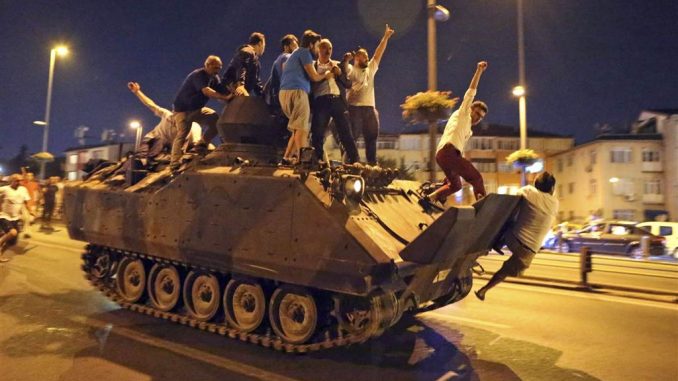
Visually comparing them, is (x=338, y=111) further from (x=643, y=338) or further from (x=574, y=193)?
(x=574, y=193)

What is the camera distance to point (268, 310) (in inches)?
233

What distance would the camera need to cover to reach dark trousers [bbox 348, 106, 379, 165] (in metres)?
7.96

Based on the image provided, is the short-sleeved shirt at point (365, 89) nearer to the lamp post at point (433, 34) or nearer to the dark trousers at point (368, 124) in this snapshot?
the dark trousers at point (368, 124)

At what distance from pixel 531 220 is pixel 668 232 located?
1961 centimetres

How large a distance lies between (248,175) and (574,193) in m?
44.6

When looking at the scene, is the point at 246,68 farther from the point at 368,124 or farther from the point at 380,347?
the point at 380,347

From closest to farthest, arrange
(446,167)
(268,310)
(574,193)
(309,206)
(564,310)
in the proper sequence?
(309,206), (268,310), (446,167), (564,310), (574,193)

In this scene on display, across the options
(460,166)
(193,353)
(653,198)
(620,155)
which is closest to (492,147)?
(620,155)

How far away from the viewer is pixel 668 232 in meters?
21.7

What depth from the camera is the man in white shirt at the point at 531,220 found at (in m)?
5.74

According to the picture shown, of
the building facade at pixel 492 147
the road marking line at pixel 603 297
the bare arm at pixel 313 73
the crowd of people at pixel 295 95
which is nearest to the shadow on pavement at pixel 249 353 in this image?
the crowd of people at pixel 295 95

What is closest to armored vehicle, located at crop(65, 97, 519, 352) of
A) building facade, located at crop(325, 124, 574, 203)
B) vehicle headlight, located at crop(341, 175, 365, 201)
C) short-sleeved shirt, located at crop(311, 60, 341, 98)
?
vehicle headlight, located at crop(341, 175, 365, 201)

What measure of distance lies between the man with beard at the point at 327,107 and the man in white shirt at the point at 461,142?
140 cm

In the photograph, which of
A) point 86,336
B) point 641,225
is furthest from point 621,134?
point 86,336
